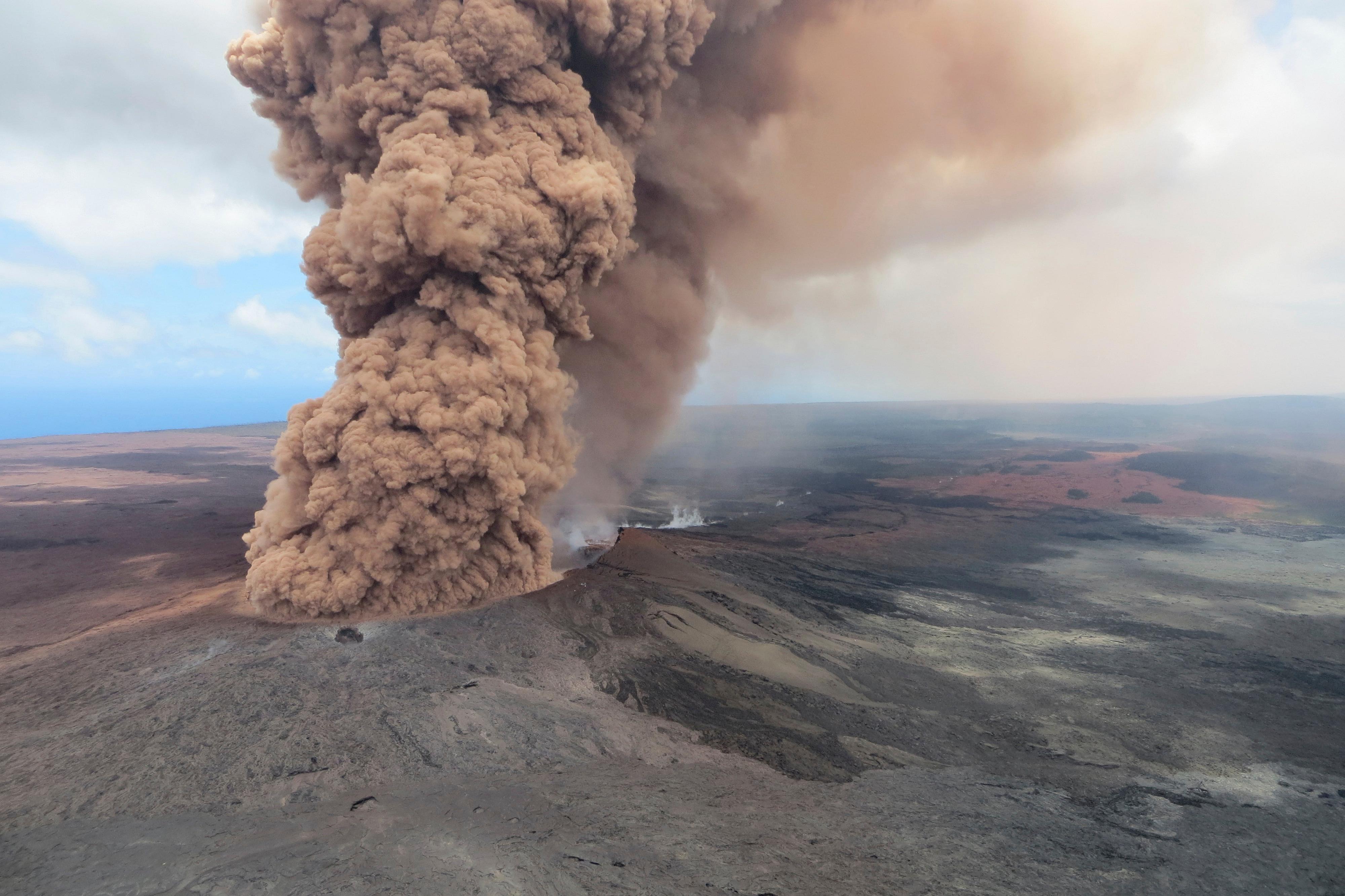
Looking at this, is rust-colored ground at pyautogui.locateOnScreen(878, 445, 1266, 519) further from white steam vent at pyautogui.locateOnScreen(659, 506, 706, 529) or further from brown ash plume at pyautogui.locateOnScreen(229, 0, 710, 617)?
brown ash plume at pyautogui.locateOnScreen(229, 0, 710, 617)

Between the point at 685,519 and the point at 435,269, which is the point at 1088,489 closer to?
the point at 685,519

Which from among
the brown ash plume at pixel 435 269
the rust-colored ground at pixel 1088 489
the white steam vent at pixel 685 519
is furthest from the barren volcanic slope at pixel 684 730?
the rust-colored ground at pixel 1088 489

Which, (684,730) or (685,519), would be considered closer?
(684,730)

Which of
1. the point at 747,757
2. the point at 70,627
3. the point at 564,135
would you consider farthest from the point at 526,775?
the point at 564,135

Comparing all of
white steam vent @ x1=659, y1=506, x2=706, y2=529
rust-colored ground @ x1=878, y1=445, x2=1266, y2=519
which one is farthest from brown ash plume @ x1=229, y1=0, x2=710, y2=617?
rust-colored ground @ x1=878, y1=445, x2=1266, y2=519

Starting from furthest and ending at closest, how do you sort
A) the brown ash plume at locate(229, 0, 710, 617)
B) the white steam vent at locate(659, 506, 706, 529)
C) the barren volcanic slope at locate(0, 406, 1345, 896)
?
the white steam vent at locate(659, 506, 706, 529) < the brown ash plume at locate(229, 0, 710, 617) < the barren volcanic slope at locate(0, 406, 1345, 896)

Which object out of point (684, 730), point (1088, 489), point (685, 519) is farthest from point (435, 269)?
point (1088, 489)

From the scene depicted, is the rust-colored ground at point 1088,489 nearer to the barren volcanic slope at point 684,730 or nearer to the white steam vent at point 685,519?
the barren volcanic slope at point 684,730

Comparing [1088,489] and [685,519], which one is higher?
[1088,489]

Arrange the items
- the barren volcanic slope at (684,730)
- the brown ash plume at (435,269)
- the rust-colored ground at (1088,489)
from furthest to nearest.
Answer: the rust-colored ground at (1088,489)
the brown ash plume at (435,269)
the barren volcanic slope at (684,730)
